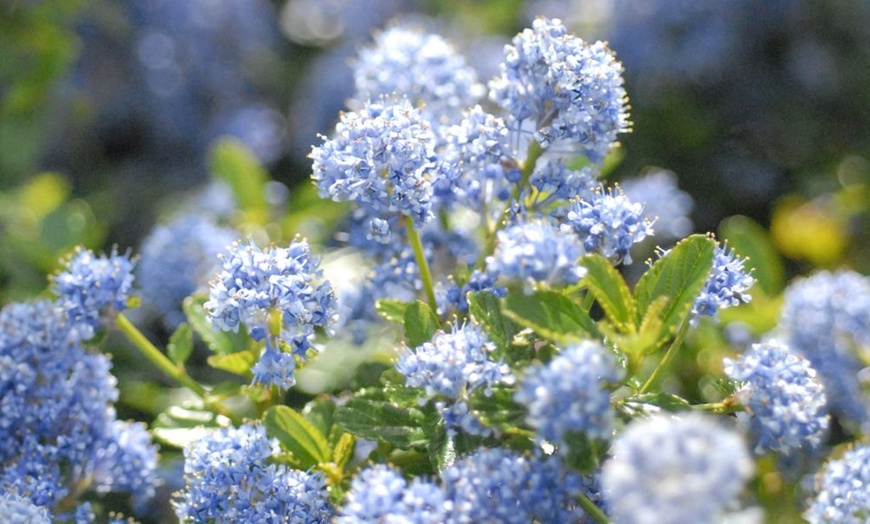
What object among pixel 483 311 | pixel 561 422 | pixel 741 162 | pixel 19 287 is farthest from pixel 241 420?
pixel 741 162

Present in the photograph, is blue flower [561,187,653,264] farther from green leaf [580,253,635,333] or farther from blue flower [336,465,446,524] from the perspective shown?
blue flower [336,465,446,524]

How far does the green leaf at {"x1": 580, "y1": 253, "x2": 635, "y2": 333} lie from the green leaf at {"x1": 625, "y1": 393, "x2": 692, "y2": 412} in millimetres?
140

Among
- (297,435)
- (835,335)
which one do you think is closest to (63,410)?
(297,435)

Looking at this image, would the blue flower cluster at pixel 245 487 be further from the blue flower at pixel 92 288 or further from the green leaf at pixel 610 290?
the green leaf at pixel 610 290

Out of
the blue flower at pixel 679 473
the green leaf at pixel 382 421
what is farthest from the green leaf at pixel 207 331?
the blue flower at pixel 679 473

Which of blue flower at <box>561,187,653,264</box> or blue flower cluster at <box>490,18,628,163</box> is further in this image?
blue flower cluster at <box>490,18,628,163</box>

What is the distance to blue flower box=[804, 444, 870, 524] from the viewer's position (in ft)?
7.10

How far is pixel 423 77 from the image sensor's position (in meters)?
2.91

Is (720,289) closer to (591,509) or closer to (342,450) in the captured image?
(591,509)

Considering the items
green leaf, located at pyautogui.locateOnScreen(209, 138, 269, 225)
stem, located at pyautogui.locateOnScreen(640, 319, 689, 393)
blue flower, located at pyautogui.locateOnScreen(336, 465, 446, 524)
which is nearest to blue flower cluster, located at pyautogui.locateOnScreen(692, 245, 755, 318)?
stem, located at pyautogui.locateOnScreen(640, 319, 689, 393)

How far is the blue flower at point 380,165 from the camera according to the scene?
2250mm

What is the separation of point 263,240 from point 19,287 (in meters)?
0.87

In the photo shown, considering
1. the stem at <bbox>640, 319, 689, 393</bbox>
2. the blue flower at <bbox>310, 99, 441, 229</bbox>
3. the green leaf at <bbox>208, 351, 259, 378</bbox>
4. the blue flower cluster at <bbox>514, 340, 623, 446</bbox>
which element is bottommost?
the blue flower cluster at <bbox>514, 340, 623, 446</bbox>

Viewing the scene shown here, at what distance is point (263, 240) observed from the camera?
3.78 meters
